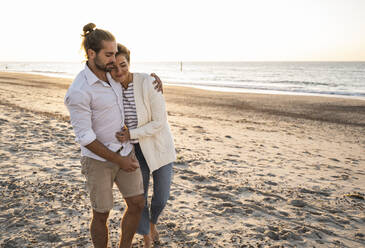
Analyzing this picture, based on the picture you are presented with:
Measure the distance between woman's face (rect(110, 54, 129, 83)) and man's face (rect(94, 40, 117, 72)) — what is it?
0.08 m

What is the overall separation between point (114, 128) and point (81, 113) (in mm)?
340

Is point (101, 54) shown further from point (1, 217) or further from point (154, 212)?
point (1, 217)

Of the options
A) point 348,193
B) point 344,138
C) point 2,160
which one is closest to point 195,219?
point 348,193

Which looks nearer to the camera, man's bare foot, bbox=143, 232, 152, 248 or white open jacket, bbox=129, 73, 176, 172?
white open jacket, bbox=129, 73, 176, 172

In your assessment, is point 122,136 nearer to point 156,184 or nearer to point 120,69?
point 120,69

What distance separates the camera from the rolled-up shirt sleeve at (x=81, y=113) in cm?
211

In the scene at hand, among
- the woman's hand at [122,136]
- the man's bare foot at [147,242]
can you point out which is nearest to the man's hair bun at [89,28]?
the woman's hand at [122,136]

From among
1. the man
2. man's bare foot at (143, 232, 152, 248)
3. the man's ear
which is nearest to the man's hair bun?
the man

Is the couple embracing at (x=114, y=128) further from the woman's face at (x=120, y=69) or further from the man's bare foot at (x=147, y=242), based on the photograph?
the man's bare foot at (x=147, y=242)

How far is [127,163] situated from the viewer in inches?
94.0

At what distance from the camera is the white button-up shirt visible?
2.14 meters

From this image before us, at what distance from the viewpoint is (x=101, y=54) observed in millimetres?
2268

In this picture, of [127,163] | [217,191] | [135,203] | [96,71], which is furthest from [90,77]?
[217,191]

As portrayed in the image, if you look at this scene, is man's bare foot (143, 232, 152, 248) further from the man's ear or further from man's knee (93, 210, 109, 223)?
the man's ear
